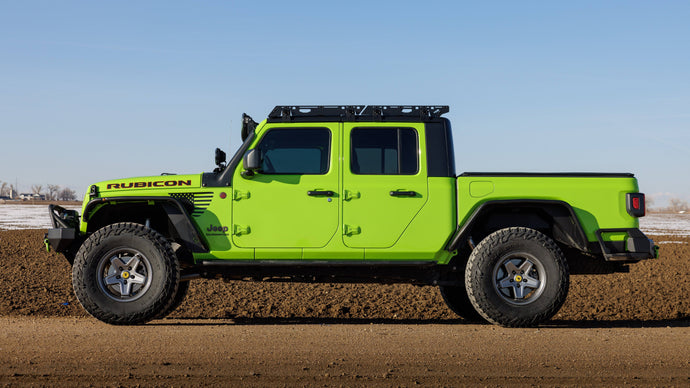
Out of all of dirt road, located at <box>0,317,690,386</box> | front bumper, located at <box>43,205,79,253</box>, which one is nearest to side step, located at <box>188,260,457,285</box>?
dirt road, located at <box>0,317,690,386</box>

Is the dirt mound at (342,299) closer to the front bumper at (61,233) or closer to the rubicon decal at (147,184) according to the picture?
the front bumper at (61,233)

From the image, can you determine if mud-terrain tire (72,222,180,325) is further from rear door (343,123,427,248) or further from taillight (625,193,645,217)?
taillight (625,193,645,217)

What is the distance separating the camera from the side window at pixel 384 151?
6.98 m

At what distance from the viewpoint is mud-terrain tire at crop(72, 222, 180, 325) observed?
6711 mm

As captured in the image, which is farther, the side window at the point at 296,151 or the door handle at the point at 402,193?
the side window at the point at 296,151

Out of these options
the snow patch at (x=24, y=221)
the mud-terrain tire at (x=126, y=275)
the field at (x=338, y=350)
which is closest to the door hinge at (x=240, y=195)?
the mud-terrain tire at (x=126, y=275)

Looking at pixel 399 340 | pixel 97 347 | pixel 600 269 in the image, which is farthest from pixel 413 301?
pixel 97 347

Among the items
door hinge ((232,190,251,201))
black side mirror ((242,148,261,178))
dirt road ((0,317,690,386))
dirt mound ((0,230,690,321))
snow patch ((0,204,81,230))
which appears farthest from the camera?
snow patch ((0,204,81,230))

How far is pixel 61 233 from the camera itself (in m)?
7.05

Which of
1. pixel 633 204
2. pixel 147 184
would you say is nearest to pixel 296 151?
pixel 147 184

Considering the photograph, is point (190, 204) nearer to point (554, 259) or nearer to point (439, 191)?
point (439, 191)

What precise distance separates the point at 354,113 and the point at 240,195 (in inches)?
60.0

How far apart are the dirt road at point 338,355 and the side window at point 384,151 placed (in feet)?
5.54

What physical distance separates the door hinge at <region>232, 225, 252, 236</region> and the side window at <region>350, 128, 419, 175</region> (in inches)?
50.6
